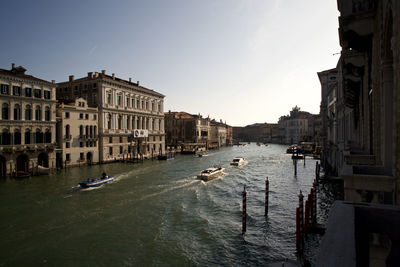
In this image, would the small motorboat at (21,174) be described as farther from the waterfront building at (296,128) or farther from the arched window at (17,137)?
the waterfront building at (296,128)

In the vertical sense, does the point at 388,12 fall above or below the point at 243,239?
above

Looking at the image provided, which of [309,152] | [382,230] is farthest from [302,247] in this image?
[309,152]

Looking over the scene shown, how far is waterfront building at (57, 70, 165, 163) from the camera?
3722 centimetres

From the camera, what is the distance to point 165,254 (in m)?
10.0

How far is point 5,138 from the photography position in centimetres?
2442

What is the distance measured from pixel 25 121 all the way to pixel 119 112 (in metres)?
15.6

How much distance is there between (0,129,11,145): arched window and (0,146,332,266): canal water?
4824mm

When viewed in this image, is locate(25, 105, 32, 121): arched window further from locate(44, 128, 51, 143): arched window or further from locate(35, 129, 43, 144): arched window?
locate(44, 128, 51, 143): arched window

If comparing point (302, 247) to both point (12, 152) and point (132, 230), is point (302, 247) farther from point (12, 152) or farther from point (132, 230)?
point (12, 152)

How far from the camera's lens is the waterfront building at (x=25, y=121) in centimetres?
2448

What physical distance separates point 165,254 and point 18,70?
2722 cm

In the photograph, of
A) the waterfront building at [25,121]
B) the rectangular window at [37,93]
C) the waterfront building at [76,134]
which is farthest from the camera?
the waterfront building at [76,134]

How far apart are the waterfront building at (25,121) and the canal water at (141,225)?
458 centimetres

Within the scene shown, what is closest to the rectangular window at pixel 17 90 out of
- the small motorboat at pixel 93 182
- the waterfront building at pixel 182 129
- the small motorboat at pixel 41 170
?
the small motorboat at pixel 41 170
